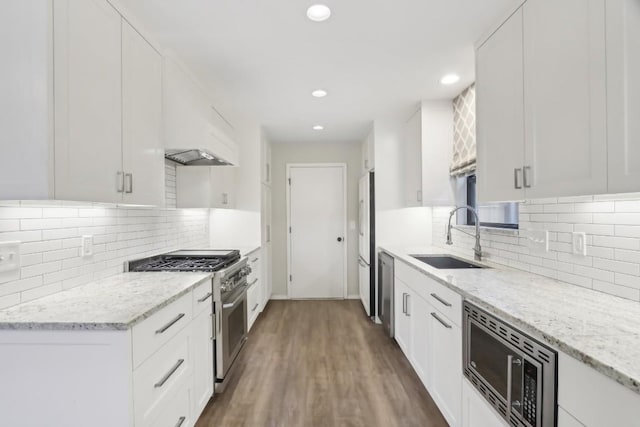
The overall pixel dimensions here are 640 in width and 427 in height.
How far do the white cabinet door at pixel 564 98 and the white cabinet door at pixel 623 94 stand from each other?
0.10ft

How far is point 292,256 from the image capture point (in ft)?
15.4

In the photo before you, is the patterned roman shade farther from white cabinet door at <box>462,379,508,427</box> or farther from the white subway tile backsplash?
white cabinet door at <box>462,379,508,427</box>

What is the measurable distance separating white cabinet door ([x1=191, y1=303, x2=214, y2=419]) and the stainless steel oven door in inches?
3.6

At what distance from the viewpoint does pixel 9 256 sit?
51.3 inches

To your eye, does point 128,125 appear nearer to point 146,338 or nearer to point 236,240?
point 146,338

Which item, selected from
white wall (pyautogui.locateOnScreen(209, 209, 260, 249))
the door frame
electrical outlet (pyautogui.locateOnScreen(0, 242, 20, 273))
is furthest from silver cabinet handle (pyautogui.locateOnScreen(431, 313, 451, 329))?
the door frame

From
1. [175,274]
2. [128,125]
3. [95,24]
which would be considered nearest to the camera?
[95,24]

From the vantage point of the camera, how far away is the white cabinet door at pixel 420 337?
2.09 m

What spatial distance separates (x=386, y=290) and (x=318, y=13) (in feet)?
7.94

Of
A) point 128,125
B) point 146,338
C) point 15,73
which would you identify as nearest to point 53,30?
point 15,73

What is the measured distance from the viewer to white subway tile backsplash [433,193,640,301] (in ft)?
4.35

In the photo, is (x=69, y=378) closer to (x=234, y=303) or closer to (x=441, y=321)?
(x=234, y=303)

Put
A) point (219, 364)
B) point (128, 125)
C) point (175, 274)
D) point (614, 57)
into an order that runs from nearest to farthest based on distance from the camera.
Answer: point (614, 57) < point (128, 125) < point (175, 274) < point (219, 364)

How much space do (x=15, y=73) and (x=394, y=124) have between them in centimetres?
314
